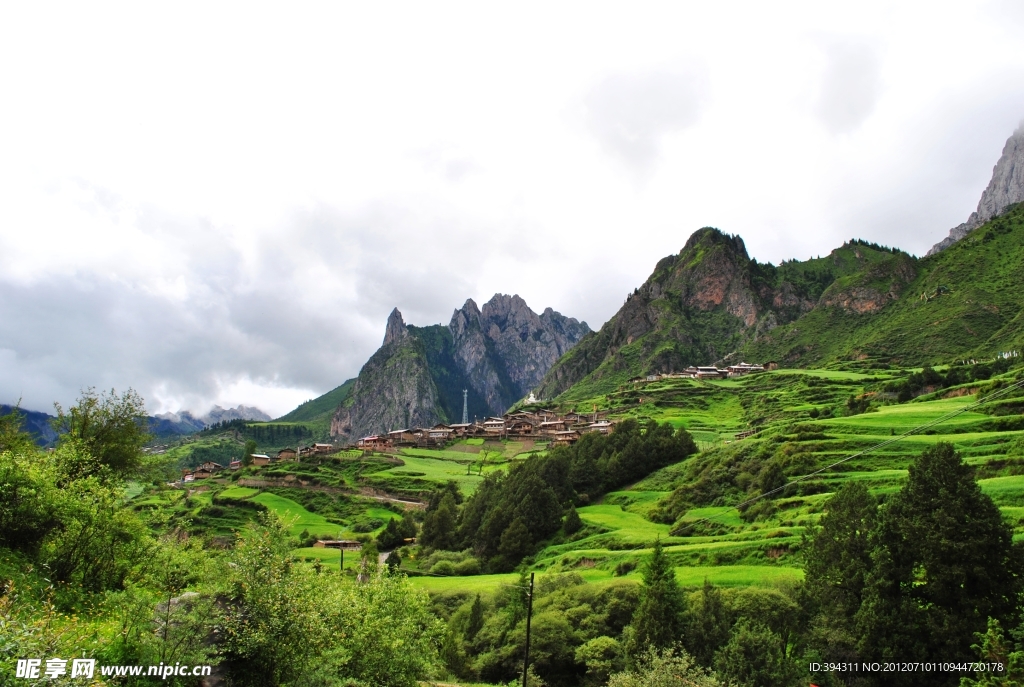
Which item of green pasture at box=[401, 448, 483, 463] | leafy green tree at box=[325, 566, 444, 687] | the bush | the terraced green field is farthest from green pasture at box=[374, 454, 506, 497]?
leafy green tree at box=[325, 566, 444, 687]

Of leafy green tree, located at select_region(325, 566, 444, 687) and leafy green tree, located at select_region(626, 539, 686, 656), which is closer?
leafy green tree, located at select_region(325, 566, 444, 687)

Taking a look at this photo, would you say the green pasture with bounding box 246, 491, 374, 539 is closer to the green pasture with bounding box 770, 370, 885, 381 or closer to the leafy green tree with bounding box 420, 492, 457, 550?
the leafy green tree with bounding box 420, 492, 457, 550

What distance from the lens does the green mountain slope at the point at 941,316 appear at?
132 metres

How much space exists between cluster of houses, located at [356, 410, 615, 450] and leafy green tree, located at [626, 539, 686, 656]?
9240 cm

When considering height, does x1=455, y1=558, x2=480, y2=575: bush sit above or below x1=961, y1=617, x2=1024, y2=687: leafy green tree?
below

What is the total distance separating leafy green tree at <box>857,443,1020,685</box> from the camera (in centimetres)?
2594

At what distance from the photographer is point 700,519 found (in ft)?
181

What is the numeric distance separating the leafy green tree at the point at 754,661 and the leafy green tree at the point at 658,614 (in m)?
3.46

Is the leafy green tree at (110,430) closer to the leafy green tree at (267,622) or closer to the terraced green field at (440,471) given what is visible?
the leafy green tree at (267,622)

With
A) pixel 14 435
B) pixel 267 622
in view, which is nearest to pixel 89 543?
pixel 267 622

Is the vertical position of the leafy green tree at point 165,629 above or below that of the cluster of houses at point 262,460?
below

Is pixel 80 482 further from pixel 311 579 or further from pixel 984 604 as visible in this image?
pixel 984 604

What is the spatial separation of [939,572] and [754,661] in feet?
31.8

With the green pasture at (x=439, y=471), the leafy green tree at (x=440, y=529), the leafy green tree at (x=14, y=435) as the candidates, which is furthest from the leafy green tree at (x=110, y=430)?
the green pasture at (x=439, y=471)
